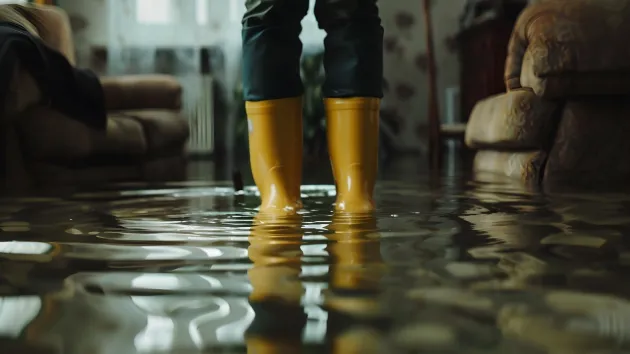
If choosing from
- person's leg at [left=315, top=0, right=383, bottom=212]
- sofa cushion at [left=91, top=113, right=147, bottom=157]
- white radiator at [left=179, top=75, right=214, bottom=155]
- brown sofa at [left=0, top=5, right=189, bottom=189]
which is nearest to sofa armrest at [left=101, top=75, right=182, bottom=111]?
brown sofa at [left=0, top=5, right=189, bottom=189]

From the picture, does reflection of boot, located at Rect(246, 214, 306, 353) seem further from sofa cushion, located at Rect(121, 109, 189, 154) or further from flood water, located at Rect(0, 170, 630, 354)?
sofa cushion, located at Rect(121, 109, 189, 154)

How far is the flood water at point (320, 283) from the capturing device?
0.41 metres

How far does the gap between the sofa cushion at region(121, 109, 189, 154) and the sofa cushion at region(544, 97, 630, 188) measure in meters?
1.58

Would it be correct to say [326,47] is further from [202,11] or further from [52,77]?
[202,11]

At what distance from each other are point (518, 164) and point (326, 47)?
0.89m

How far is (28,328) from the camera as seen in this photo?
1.45 feet

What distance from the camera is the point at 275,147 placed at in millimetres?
1101

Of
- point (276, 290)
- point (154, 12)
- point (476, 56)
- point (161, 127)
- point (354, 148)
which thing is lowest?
point (276, 290)

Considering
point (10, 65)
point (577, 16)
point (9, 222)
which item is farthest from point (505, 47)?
point (9, 222)

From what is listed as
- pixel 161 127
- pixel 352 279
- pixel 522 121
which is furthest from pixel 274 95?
pixel 161 127

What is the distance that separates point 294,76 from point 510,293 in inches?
26.8

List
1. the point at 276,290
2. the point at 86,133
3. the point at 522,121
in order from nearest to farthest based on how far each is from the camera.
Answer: the point at 276,290 → the point at 522,121 → the point at 86,133

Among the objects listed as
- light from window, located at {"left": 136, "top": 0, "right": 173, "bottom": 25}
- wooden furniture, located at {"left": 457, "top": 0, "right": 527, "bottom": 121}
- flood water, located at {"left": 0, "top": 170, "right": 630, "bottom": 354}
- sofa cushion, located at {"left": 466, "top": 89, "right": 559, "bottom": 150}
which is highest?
light from window, located at {"left": 136, "top": 0, "right": 173, "bottom": 25}

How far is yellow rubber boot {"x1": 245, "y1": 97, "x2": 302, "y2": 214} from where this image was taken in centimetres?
109
